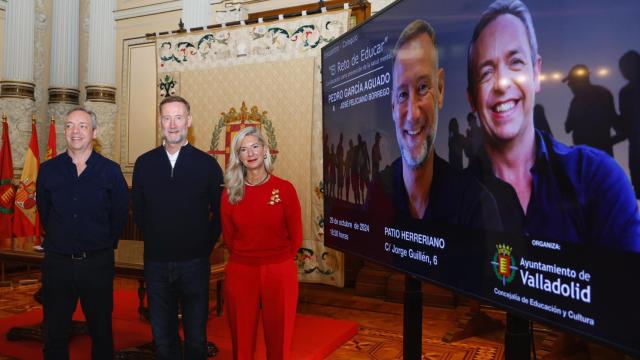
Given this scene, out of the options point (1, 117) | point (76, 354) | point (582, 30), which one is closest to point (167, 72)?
point (1, 117)

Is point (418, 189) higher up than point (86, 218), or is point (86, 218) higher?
point (418, 189)

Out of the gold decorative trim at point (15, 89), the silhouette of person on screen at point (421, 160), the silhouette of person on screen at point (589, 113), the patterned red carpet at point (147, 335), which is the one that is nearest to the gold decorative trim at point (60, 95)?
the gold decorative trim at point (15, 89)

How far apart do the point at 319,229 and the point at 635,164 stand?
3.79m

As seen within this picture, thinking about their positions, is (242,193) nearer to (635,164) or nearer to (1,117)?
(635,164)

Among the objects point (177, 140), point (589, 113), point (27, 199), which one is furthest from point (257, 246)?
point (27, 199)

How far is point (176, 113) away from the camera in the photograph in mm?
2258

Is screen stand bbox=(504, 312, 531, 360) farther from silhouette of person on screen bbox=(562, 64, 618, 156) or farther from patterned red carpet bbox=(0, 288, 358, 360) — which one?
patterned red carpet bbox=(0, 288, 358, 360)

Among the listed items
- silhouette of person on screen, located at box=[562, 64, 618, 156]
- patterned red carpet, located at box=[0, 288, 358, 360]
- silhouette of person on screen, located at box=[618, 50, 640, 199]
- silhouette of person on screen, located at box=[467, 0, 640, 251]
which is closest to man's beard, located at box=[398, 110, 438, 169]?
silhouette of person on screen, located at box=[467, 0, 640, 251]

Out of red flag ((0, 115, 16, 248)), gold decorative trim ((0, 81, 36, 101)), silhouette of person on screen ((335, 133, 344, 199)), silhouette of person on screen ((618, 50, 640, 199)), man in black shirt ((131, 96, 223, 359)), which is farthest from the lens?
Result: gold decorative trim ((0, 81, 36, 101))

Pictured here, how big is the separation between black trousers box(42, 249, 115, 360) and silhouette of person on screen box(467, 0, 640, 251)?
180 centimetres

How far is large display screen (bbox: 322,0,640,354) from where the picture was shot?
1166 millimetres

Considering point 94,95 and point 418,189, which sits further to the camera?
point 94,95

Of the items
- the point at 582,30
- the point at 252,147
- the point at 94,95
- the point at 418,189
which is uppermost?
the point at 94,95

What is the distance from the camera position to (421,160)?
2.00m
